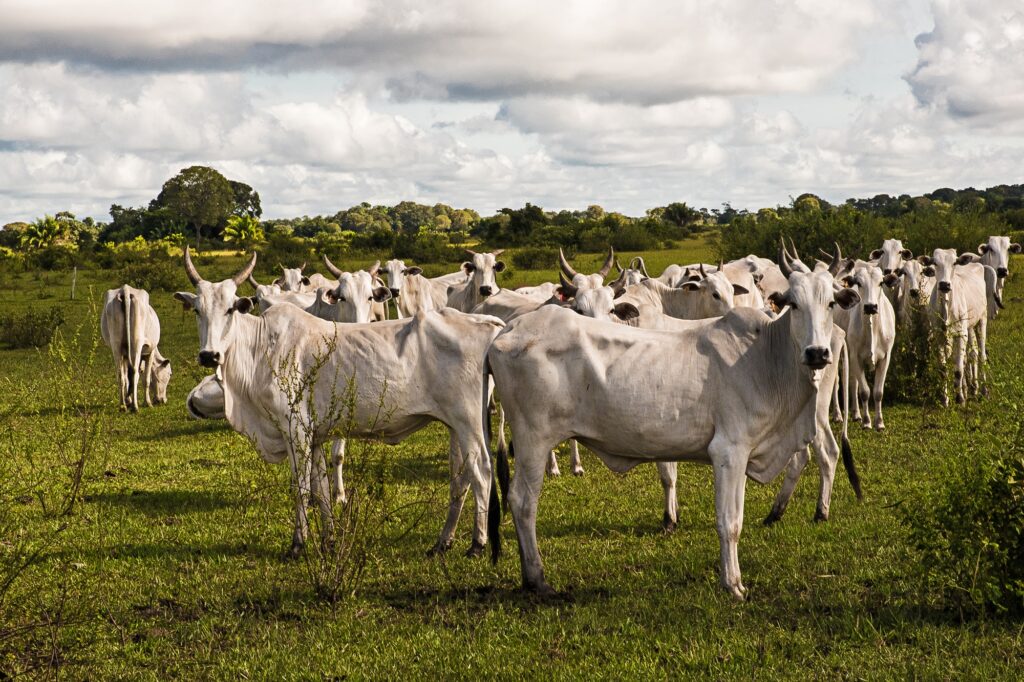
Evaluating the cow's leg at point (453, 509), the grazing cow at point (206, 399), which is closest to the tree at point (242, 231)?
the grazing cow at point (206, 399)

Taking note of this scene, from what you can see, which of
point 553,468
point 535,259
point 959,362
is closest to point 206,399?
point 553,468

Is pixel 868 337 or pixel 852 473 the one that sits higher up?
pixel 868 337

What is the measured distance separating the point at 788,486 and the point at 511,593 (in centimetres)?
280

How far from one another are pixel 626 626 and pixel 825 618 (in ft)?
3.95

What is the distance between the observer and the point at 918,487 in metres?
6.41

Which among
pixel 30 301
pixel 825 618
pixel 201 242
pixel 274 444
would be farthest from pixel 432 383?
pixel 201 242

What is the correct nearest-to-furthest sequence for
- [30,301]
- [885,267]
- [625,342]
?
[625,342] < [885,267] < [30,301]

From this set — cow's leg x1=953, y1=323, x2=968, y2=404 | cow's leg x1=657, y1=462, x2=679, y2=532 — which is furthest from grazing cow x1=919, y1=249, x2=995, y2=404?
cow's leg x1=657, y1=462, x2=679, y2=532

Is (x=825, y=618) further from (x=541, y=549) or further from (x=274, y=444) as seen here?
(x=274, y=444)

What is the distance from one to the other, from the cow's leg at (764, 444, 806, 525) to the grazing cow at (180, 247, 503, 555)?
95.8 inches

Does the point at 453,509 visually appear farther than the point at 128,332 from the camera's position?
No

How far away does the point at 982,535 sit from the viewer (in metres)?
5.95

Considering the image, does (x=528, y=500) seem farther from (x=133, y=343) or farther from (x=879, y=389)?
(x=133, y=343)

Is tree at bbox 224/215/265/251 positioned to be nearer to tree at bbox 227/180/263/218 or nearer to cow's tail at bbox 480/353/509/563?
tree at bbox 227/180/263/218
